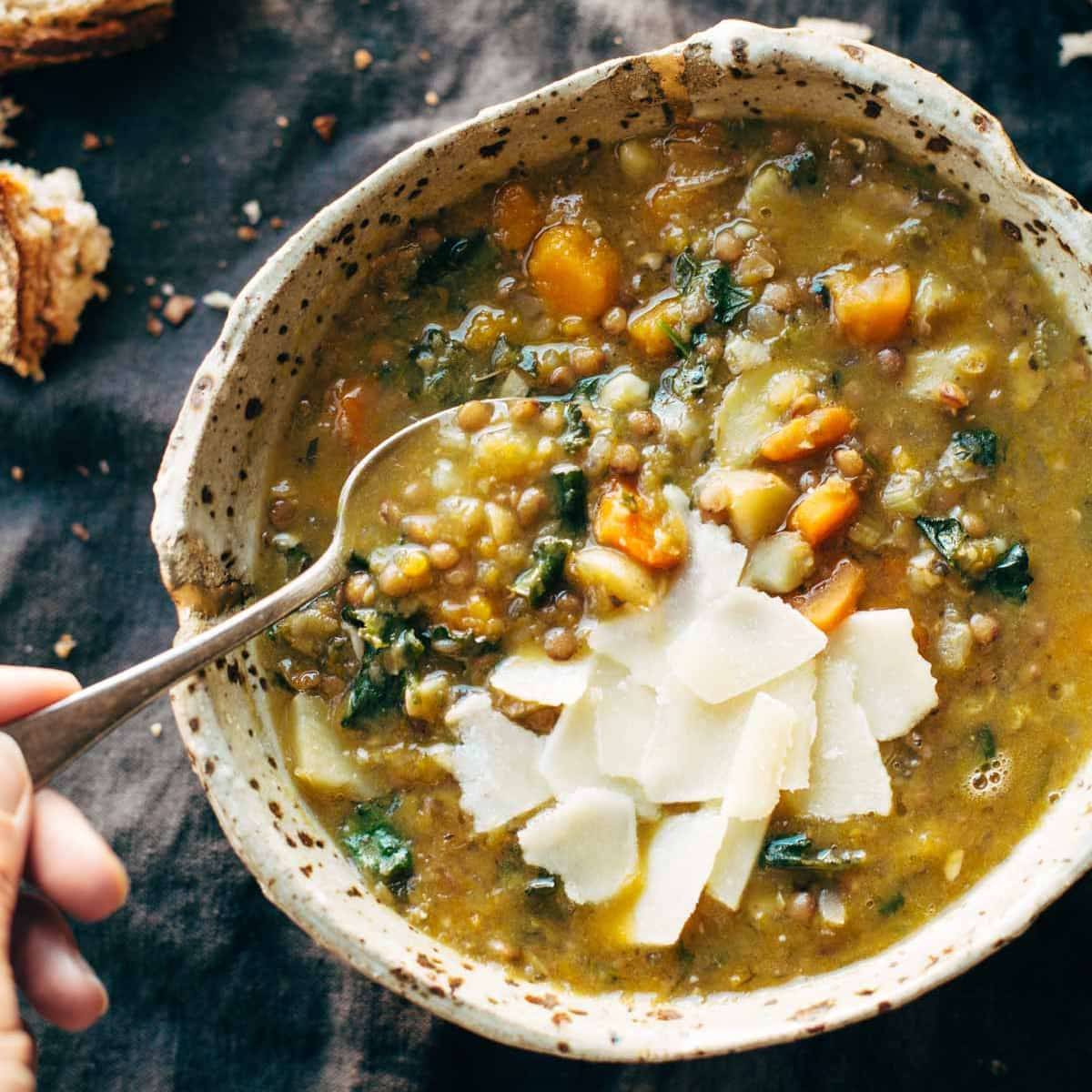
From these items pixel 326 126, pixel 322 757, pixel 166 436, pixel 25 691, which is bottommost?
pixel 322 757

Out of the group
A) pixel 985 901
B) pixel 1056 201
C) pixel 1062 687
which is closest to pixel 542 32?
pixel 1056 201

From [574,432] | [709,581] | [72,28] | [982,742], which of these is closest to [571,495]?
[574,432]

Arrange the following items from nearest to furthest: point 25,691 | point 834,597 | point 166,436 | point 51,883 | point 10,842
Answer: point 10,842
point 51,883
point 25,691
point 834,597
point 166,436

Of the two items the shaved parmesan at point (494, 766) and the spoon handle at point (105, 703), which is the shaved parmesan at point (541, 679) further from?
the spoon handle at point (105, 703)

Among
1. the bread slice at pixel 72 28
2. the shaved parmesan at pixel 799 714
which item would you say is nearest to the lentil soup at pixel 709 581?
the shaved parmesan at pixel 799 714

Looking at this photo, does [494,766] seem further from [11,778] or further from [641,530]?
[11,778]
